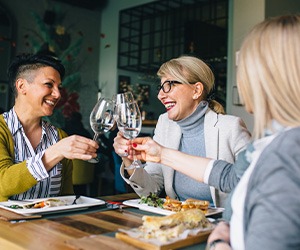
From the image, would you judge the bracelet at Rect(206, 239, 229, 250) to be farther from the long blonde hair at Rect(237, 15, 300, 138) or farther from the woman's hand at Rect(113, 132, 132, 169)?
the woman's hand at Rect(113, 132, 132, 169)

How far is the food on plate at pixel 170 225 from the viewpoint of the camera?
1.04 m

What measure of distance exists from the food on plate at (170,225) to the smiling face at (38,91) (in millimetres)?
1095

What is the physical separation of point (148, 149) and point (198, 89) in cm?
68

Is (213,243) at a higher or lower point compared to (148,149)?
lower

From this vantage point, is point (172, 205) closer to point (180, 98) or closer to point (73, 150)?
point (73, 150)

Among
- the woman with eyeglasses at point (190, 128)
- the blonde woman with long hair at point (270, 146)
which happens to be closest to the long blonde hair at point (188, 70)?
the woman with eyeglasses at point (190, 128)

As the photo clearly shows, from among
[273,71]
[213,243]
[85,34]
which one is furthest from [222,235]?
[85,34]

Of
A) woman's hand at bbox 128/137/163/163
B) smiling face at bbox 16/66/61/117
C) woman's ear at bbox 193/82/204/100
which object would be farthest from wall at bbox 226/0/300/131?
woman's hand at bbox 128/137/163/163

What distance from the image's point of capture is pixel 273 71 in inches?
34.6

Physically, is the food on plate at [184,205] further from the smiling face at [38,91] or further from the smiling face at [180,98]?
the smiling face at [38,91]

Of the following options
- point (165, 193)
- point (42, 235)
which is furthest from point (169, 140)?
point (42, 235)

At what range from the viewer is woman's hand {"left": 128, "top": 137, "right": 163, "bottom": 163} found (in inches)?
61.8

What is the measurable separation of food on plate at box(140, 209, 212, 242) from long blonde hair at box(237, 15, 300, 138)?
14.0 inches

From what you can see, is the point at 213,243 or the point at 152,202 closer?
the point at 213,243
